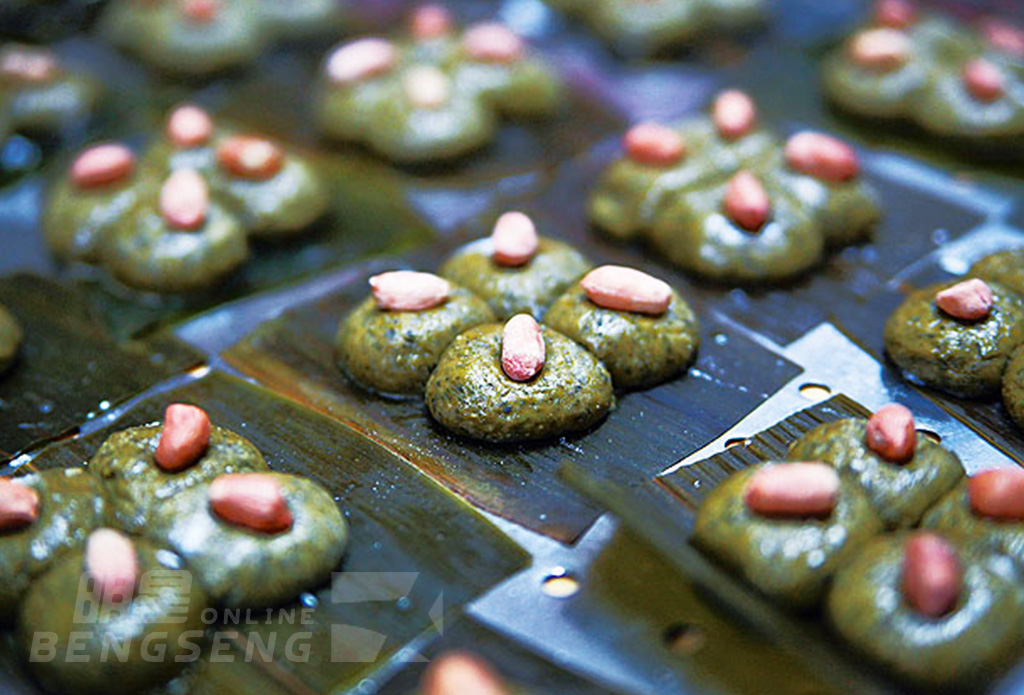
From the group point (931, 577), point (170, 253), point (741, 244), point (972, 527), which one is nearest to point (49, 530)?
point (170, 253)

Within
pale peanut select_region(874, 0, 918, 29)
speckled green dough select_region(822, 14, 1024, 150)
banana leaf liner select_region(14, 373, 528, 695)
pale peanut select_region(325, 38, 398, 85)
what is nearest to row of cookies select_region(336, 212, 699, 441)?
banana leaf liner select_region(14, 373, 528, 695)

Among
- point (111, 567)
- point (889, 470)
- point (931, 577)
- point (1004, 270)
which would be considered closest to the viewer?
point (931, 577)

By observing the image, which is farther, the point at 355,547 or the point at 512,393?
the point at 512,393

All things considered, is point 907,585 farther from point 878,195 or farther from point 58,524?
point 878,195

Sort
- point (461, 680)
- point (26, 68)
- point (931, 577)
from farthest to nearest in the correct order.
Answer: point (26, 68), point (931, 577), point (461, 680)

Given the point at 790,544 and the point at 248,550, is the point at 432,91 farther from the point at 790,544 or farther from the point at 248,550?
the point at 790,544

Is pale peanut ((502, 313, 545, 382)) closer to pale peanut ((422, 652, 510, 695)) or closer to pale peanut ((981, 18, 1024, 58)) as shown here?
pale peanut ((422, 652, 510, 695))

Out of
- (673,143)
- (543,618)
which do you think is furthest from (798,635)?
(673,143)
